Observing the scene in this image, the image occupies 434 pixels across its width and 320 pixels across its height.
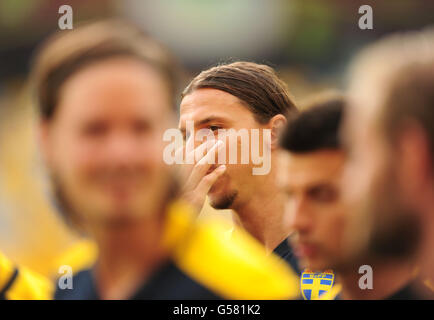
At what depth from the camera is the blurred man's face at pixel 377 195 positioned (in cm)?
88

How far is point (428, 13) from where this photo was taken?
157cm

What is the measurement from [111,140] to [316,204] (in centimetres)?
39

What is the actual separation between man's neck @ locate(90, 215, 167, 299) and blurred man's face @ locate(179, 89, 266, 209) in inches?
27.5

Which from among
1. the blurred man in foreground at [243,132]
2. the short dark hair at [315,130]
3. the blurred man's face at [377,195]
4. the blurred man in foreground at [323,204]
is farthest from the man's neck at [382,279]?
the blurred man in foreground at [243,132]

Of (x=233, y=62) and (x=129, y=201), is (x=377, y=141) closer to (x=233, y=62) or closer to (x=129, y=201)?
(x=129, y=201)

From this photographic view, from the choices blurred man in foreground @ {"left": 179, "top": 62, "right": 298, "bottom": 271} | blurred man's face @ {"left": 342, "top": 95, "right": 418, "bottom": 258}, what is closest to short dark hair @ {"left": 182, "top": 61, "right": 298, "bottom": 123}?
blurred man in foreground @ {"left": 179, "top": 62, "right": 298, "bottom": 271}

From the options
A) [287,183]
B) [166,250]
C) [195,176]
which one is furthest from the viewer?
[195,176]

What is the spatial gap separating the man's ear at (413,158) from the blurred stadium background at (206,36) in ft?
2.36

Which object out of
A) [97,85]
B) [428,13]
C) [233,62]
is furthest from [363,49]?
[97,85]

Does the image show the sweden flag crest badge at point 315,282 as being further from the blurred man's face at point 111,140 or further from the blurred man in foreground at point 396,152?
the blurred man's face at point 111,140

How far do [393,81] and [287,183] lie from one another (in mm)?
345

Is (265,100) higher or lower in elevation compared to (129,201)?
higher

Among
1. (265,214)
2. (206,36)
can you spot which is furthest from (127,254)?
(206,36)
